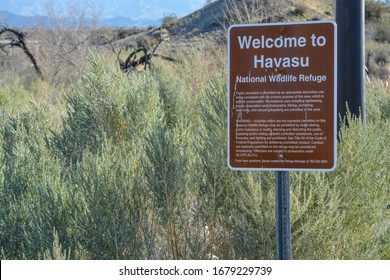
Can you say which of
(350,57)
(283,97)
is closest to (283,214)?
(283,97)

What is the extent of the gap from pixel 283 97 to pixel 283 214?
64cm

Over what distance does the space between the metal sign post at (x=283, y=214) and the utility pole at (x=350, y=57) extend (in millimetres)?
2895

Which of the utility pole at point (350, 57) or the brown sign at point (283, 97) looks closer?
the brown sign at point (283, 97)

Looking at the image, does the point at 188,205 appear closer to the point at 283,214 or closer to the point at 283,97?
the point at 283,214

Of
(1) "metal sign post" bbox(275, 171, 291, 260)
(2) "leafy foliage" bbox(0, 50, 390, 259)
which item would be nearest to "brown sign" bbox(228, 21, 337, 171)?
(1) "metal sign post" bbox(275, 171, 291, 260)

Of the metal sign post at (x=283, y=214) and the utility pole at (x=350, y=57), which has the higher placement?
the utility pole at (x=350, y=57)

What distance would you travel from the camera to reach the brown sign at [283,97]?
160 inches

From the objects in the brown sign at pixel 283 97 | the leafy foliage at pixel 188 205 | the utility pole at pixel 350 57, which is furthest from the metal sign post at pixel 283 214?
the utility pole at pixel 350 57

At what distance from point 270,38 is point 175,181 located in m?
1.31

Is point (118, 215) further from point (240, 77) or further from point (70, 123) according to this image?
point (70, 123)

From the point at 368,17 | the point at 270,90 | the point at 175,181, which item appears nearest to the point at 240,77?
the point at 270,90

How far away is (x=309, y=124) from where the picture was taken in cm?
407

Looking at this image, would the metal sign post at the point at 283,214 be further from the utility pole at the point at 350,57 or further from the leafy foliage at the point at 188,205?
the utility pole at the point at 350,57

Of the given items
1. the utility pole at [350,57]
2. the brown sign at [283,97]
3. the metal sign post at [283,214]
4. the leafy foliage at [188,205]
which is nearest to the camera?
the brown sign at [283,97]
